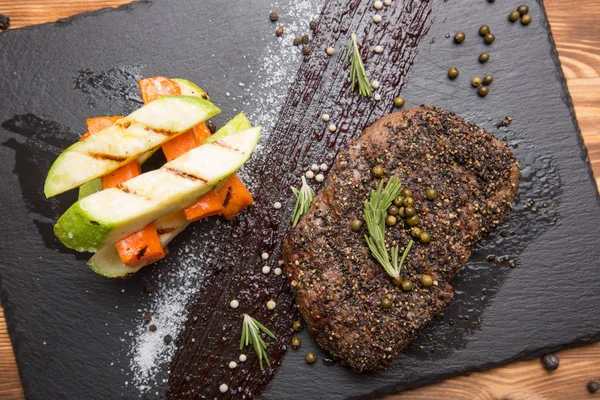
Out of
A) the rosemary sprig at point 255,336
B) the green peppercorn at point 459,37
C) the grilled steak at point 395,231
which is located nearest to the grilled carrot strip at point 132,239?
the rosemary sprig at point 255,336

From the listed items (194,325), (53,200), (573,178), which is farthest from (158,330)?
(573,178)

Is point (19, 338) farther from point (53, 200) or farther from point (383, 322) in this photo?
point (383, 322)

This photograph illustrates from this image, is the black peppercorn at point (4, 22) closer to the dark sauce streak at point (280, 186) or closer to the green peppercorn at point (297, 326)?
the dark sauce streak at point (280, 186)

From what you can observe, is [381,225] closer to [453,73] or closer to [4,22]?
[453,73]

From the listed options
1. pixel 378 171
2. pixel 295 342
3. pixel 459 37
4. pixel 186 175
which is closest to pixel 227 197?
pixel 186 175

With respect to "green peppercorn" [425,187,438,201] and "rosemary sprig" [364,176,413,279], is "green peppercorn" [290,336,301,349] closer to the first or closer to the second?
"rosemary sprig" [364,176,413,279]

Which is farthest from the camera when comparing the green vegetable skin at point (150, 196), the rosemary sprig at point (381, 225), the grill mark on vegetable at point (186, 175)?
the rosemary sprig at point (381, 225)

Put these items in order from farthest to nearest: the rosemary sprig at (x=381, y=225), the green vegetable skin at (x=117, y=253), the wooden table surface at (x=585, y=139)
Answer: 1. the wooden table surface at (x=585, y=139)
2. the green vegetable skin at (x=117, y=253)
3. the rosemary sprig at (x=381, y=225)
